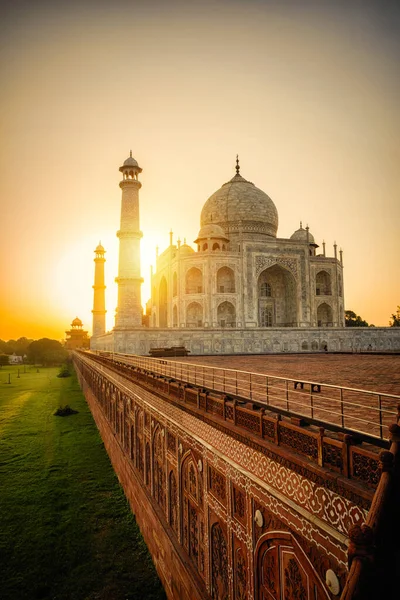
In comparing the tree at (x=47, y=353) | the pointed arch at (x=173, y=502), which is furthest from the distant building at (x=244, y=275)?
the tree at (x=47, y=353)

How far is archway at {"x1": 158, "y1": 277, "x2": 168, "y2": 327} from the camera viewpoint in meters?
37.6

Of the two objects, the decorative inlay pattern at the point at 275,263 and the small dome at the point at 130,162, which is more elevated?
the small dome at the point at 130,162

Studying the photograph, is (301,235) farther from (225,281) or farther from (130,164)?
(130,164)

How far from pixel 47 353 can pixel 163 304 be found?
34.8 meters

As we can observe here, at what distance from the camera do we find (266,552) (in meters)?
3.82

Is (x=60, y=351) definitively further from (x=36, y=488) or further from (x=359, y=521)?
(x=359, y=521)

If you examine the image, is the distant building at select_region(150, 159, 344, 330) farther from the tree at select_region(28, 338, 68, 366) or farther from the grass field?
the tree at select_region(28, 338, 68, 366)

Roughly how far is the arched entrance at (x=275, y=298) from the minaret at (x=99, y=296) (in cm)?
1686

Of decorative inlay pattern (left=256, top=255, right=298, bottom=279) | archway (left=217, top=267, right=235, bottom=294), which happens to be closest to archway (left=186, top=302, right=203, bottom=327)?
archway (left=217, top=267, right=235, bottom=294)

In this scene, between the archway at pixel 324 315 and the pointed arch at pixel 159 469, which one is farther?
the archway at pixel 324 315

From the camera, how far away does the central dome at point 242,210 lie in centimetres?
3681

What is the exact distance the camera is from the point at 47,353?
2539 inches

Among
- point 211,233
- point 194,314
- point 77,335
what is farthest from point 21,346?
point 211,233

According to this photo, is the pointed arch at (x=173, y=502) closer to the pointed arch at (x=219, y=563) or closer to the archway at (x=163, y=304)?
the pointed arch at (x=219, y=563)
